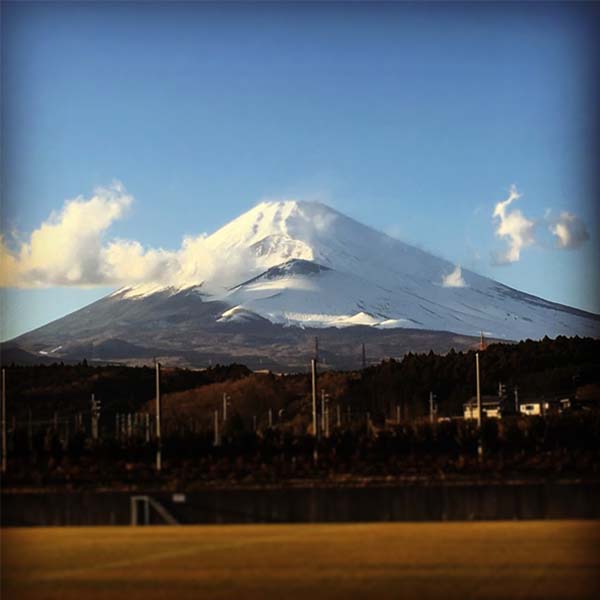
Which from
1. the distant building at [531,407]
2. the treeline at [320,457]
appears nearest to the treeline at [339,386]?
the distant building at [531,407]

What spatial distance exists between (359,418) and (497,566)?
63.8m

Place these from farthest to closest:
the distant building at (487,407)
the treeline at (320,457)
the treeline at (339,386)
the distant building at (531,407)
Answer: the treeline at (339,386)
the distant building at (531,407)
the distant building at (487,407)
the treeline at (320,457)

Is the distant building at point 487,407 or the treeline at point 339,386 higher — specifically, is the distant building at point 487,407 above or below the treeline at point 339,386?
below

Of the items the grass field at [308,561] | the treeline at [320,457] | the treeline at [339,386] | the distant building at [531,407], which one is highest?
the treeline at [339,386]

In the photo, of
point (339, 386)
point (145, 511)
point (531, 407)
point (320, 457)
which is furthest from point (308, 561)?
point (339, 386)

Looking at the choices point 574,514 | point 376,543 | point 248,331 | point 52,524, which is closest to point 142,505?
point 52,524

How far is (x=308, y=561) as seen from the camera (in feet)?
69.3

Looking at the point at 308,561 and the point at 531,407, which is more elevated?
the point at 531,407

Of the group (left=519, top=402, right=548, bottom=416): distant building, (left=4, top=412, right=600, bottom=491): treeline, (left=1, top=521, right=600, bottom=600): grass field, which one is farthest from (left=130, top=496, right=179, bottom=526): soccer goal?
(left=519, top=402, right=548, bottom=416): distant building

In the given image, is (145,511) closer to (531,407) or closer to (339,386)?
(531,407)

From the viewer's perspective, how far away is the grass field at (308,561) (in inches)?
700

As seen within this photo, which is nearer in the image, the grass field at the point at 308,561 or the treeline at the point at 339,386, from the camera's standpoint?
A: the grass field at the point at 308,561

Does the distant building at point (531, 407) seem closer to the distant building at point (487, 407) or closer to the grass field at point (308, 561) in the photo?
the distant building at point (487, 407)

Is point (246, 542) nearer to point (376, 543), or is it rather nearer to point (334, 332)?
point (376, 543)
